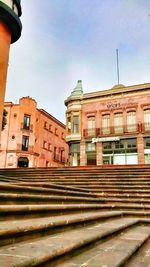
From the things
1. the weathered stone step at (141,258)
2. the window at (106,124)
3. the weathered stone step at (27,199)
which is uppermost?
the window at (106,124)

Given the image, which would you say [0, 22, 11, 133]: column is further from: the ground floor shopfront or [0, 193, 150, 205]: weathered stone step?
the ground floor shopfront

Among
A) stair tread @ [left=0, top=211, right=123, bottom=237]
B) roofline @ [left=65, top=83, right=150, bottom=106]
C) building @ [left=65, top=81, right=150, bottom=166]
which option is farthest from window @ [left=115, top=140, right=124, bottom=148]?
stair tread @ [left=0, top=211, right=123, bottom=237]

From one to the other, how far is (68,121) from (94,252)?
26.0m

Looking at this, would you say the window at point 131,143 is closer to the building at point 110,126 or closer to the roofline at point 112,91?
the building at point 110,126

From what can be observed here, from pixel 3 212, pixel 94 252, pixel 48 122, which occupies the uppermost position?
pixel 48 122

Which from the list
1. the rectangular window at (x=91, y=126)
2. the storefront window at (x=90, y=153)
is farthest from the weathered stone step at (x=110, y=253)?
the rectangular window at (x=91, y=126)

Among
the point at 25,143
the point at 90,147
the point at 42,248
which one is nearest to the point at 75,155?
the point at 90,147

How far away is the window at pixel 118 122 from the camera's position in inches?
1044

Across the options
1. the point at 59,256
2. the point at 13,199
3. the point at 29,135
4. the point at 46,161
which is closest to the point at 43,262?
the point at 59,256

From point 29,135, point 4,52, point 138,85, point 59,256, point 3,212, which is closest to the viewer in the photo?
point 59,256

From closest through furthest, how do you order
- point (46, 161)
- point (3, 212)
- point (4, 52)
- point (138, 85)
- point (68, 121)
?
point (3, 212), point (4, 52), point (138, 85), point (68, 121), point (46, 161)

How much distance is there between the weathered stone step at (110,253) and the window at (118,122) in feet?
75.3

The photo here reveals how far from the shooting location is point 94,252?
2.97 meters

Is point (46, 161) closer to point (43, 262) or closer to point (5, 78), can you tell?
point (5, 78)
